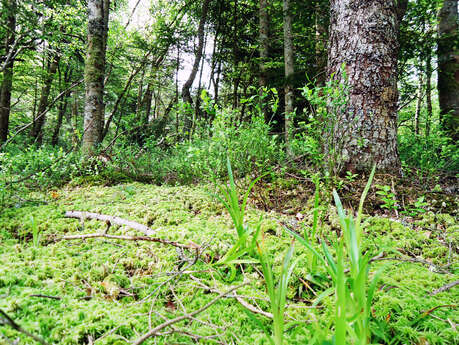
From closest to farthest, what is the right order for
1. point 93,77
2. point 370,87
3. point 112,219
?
1. point 112,219
2. point 370,87
3. point 93,77

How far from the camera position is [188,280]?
1.15 m

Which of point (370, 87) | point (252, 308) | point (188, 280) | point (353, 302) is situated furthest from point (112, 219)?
point (370, 87)

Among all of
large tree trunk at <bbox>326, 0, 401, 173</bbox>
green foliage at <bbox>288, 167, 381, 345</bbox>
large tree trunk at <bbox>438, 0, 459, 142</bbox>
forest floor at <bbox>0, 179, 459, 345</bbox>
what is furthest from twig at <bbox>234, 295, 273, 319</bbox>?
large tree trunk at <bbox>438, 0, 459, 142</bbox>

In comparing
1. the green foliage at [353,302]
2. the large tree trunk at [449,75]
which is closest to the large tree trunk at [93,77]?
the green foliage at [353,302]

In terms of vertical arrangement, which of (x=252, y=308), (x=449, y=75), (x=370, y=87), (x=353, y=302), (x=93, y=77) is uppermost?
(x=449, y=75)

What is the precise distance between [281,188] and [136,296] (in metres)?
1.89

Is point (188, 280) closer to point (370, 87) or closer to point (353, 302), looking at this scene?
point (353, 302)

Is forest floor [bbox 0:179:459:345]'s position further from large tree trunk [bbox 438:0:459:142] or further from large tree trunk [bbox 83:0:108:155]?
large tree trunk [bbox 438:0:459:142]

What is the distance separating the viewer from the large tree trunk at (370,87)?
2.46 m

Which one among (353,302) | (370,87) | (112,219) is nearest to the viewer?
(353,302)

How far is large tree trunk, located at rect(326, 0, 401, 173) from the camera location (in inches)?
96.9

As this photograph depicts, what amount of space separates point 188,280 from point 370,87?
2688 mm

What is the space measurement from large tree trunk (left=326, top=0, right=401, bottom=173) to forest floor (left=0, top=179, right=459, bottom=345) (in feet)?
2.06

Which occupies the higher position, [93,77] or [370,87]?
[93,77]
